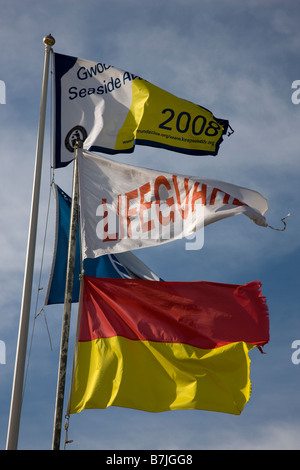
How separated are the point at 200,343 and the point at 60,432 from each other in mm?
3255

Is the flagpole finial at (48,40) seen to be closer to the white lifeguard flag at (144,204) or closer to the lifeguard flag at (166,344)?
the white lifeguard flag at (144,204)

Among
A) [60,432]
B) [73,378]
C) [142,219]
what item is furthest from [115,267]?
[60,432]

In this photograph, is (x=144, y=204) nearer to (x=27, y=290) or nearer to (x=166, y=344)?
(x=166, y=344)

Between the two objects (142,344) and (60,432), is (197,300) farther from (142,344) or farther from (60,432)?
(60,432)

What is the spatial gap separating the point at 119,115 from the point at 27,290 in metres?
4.86

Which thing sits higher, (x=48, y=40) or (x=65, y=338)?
(x=48, y=40)

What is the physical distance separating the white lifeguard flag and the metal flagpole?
88cm

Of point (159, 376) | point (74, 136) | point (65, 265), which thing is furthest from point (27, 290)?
point (74, 136)

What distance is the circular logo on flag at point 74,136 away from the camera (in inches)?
599

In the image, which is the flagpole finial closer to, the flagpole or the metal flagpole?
the metal flagpole

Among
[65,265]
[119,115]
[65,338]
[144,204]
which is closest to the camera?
[65,338]

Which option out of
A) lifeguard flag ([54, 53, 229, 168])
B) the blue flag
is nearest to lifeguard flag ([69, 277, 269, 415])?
the blue flag

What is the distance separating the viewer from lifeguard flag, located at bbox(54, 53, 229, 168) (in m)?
15.5

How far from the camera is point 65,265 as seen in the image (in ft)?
51.5
